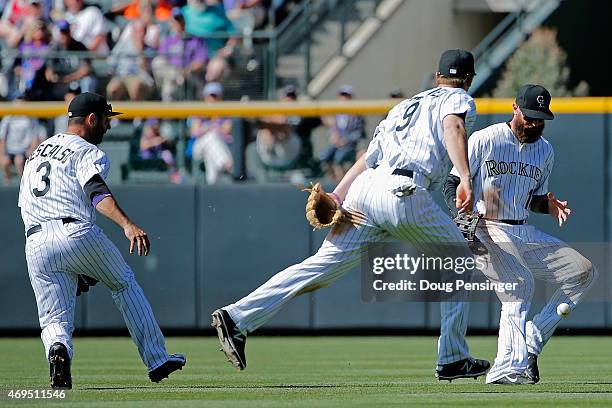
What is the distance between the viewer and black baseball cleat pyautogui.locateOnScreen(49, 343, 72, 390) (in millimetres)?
7246

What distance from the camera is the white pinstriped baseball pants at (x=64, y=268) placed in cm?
738

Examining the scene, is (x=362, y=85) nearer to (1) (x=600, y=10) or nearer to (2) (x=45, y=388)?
(1) (x=600, y=10)

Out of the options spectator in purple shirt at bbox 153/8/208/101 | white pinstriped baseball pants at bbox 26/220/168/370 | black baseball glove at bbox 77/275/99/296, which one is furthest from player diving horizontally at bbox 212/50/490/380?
spectator in purple shirt at bbox 153/8/208/101

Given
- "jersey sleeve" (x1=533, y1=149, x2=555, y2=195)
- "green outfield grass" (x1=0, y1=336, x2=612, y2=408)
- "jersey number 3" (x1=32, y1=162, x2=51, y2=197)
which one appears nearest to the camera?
"green outfield grass" (x1=0, y1=336, x2=612, y2=408)

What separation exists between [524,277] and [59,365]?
2814 mm

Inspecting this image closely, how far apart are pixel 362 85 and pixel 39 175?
27.8ft

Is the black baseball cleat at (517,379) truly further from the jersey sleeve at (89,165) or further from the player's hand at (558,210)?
the jersey sleeve at (89,165)

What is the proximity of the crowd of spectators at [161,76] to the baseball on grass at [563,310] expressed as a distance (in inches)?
189

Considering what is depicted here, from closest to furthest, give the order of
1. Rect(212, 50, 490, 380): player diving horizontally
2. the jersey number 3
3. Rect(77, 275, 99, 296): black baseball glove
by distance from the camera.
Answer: Rect(212, 50, 490, 380): player diving horizontally → the jersey number 3 → Rect(77, 275, 99, 296): black baseball glove

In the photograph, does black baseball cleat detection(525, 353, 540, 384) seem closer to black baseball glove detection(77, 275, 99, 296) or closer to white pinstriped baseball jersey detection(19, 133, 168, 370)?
white pinstriped baseball jersey detection(19, 133, 168, 370)

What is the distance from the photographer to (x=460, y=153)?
7.23 metres

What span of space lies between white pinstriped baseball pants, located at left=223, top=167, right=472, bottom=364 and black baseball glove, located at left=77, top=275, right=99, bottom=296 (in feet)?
3.04

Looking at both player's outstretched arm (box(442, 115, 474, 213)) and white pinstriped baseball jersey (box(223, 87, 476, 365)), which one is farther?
white pinstriped baseball jersey (box(223, 87, 476, 365))

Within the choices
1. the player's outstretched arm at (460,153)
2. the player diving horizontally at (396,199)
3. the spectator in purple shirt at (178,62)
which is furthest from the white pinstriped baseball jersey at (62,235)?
the spectator in purple shirt at (178,62)
